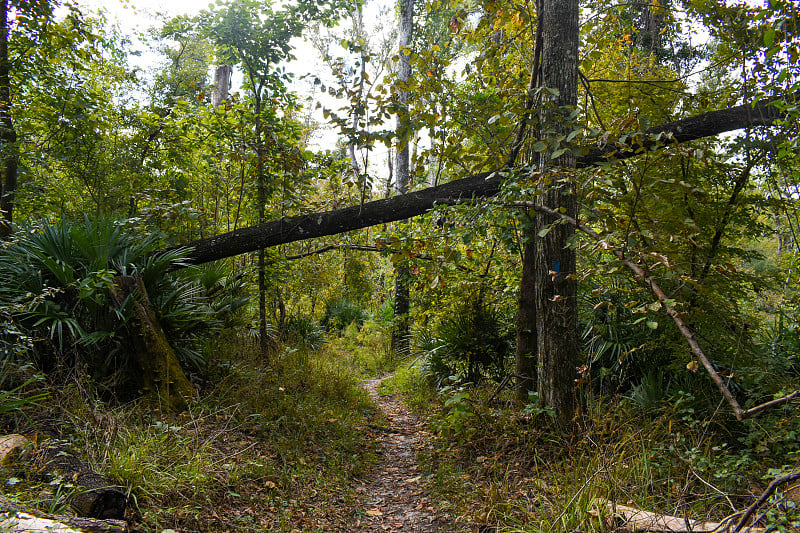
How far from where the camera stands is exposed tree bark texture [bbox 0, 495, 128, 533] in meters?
1.94

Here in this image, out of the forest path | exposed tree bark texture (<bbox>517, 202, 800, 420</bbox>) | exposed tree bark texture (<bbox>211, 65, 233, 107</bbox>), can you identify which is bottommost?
the forest path

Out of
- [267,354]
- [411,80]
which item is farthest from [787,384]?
[267,354]

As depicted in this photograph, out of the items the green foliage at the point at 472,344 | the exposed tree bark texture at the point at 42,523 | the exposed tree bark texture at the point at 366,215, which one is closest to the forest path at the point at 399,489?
the green foliage at the point at 472,344

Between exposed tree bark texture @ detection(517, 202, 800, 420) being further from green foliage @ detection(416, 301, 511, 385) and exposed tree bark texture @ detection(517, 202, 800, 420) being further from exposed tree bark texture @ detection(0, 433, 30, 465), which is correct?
exposed tree bark texture @ detection(0, 433, 30, 465)

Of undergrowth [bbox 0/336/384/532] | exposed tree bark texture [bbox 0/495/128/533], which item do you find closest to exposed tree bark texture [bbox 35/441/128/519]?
undergrowth [bbox 0/336/384/532]

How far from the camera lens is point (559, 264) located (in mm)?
4309

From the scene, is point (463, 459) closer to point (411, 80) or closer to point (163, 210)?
point (411, 80)

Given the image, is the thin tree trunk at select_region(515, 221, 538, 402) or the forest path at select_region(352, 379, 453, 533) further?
the thin tree trunk at select_region(515, 221, 538, 402)

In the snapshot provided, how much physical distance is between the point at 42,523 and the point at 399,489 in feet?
10.4

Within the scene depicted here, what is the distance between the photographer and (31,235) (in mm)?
4793

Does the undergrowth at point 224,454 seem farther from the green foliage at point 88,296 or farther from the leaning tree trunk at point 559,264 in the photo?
the leaning tree trunk at point 559,264

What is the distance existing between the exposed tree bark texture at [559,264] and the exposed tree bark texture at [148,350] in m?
3.74

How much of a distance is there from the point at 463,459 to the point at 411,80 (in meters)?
4.01

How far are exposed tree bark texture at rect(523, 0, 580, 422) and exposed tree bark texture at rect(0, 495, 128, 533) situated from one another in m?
3.62
